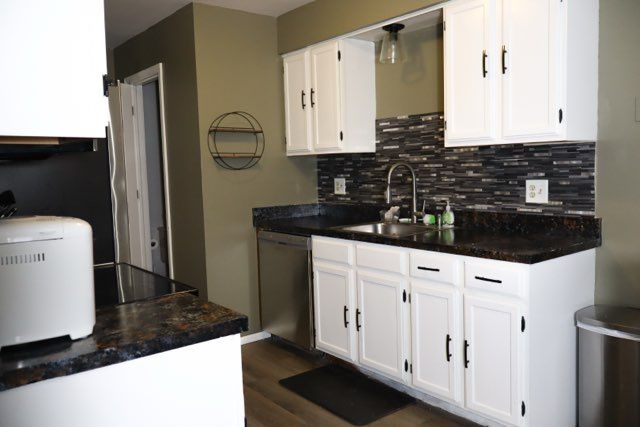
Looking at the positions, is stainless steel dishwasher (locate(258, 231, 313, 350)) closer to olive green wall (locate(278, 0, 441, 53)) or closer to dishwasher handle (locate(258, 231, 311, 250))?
dishwasher handle (locate(258, 231, 311, 250))

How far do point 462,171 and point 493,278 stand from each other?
1.00 meters

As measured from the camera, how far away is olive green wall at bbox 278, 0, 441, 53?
3.07m

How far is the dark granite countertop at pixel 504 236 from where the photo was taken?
230cm

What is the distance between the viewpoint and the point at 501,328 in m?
2.30

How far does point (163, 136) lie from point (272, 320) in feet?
5.32

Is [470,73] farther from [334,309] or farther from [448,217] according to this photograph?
[334,309]

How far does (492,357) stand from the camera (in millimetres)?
2350

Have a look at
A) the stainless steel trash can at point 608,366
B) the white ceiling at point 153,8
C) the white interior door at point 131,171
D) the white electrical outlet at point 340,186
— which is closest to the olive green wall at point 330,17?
the white ceiling at point 153,8

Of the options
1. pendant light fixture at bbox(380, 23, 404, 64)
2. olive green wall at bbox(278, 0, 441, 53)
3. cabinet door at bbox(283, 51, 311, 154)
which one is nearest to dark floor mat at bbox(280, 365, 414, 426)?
cabinet door at bbox(283, 51, 311, 154)

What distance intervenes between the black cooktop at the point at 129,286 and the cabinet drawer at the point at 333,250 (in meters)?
1.19

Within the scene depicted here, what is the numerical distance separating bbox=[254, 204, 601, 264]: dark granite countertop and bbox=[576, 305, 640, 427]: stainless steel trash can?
329 millimetres

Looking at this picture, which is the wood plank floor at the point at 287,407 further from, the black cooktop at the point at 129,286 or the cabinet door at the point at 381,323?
the black cooktop at the point at 129,286

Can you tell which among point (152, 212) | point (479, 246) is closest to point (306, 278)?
point (479, 246)

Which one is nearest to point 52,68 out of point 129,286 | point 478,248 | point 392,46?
point 129,286
